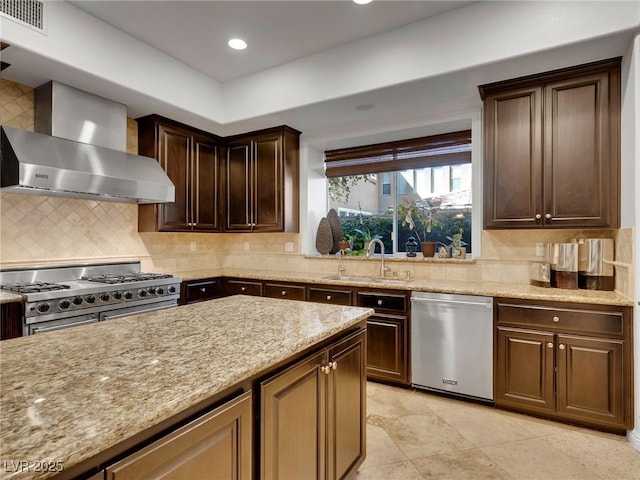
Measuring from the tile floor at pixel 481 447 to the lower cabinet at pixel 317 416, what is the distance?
1.48 ft

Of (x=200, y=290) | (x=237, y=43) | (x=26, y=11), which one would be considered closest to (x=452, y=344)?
(x=200, y=290)

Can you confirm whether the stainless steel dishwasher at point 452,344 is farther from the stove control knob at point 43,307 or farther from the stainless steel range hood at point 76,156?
the stove control knob at point 43,307

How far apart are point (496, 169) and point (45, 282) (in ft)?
12.7

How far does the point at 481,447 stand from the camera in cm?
221

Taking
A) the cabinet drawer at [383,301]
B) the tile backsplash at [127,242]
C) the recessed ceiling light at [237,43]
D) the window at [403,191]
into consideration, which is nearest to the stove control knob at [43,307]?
the tile backsplash at [127,242]

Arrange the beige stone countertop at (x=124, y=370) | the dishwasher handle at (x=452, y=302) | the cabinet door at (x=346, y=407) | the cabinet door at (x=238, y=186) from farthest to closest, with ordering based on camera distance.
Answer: the cabinet door at (x=238, y=186) → the dishwasher handle at (x=452, y=302) → the cabinet door at (x=346, y=407) → the beige stone countertop at (x=124, y=370)

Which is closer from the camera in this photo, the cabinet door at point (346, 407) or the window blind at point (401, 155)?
the cabinet door at point (346, 407)

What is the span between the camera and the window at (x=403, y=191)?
143 inches

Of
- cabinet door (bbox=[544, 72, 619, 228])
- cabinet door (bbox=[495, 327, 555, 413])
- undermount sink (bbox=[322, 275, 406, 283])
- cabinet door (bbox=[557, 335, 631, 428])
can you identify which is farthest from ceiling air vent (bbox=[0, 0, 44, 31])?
cabinet door (bbox=[557, 335, 631, 428])

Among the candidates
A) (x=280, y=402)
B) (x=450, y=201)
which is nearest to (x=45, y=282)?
(x=280, y=402)

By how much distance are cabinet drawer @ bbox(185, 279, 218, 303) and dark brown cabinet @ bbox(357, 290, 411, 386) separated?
1.76 m

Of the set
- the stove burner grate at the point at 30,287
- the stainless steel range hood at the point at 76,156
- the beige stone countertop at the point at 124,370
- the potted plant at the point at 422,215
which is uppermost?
the stainless steel range hood at the point at 76,156

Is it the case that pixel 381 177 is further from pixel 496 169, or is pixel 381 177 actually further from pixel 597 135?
pixel 597 135

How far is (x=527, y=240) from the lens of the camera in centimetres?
310
